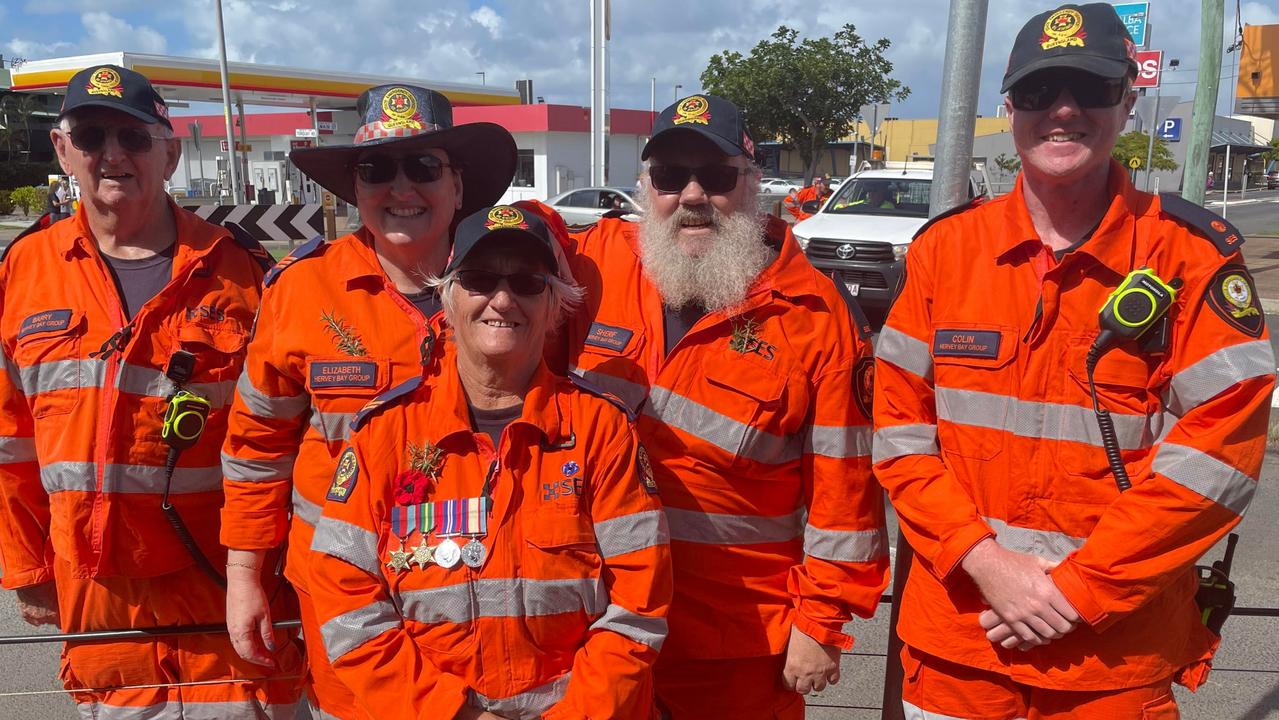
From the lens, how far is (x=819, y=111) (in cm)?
3888


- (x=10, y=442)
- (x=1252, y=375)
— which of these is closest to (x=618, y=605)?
(x=1252, y=375)

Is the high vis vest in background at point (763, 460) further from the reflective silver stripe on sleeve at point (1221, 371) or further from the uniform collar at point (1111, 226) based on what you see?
the reflective silver stripe on sleeve at point (1221, 371)

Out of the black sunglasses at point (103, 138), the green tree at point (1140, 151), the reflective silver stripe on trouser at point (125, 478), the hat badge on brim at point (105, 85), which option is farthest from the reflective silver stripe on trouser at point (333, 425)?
the green tree at point (1140, 151)

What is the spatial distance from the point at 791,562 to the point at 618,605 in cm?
70

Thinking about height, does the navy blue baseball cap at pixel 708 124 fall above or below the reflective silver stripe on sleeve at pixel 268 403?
above

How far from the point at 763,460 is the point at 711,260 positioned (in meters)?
0.60

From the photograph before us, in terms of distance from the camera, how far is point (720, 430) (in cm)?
259

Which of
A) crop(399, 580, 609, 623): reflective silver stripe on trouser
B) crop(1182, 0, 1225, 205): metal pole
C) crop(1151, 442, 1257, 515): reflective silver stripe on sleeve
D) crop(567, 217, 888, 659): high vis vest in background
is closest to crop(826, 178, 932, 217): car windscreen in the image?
crop(1182, 0, 1225, 205): metal pole

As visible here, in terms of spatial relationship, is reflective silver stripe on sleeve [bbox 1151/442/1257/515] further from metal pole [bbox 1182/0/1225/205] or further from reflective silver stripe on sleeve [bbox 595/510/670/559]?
metal pole [bbox 1182/0/1225/205]

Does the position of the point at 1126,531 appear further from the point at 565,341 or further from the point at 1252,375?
the point at 565,341

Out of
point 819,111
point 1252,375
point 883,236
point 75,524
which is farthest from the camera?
point 819,111

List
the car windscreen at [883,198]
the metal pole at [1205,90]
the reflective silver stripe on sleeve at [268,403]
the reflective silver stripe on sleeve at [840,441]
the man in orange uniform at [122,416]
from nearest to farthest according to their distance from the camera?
the reflective silver stripe on sleeve at [840,441], the reflective silver stripe on sleeve at [268,403], the man in orange uniform at [122,416], the metal pole at [1205,90], the car windscreen at [883,198]

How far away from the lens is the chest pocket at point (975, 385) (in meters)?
2.31

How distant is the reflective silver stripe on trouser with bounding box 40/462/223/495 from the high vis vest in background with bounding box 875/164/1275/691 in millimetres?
2095
